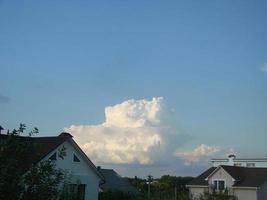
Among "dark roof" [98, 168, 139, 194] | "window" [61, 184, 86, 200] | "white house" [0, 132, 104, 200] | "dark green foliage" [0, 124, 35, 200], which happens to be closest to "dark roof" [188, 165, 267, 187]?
"dark roof" [98, 168, 139, 194]

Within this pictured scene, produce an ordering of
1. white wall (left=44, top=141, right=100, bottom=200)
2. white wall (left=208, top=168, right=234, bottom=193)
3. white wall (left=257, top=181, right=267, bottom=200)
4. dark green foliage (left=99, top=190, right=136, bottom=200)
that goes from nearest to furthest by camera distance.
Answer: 1. white wall (left=44, top=141, right=100, bottom=200)
2. dark green foliage (left=99, top=190, right=136, bottom=200)
3. white wall (left=257, top=181, right=267, bottom=200)
4. white wall (left=208, top=168, right=234, bottom=193)

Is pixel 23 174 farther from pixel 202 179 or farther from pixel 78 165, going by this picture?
pixel 202 179

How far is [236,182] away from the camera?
5725 cm

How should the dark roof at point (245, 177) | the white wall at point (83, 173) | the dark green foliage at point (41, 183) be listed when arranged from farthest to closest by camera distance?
the dark roof at point (245, 177) → the white wall at point (83, 173) → the dark green foliage at point (41, 183)

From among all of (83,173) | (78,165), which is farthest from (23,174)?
(83,173)

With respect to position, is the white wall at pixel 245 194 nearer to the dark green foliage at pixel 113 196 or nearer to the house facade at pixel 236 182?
the house facade at pixel 236 182

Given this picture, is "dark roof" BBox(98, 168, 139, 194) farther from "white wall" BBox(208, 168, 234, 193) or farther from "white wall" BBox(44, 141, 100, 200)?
"white wall" BBox(44, 141, 100, 200)

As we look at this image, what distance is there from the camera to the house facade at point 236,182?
55.0 metres

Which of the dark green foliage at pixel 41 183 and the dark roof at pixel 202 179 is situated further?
the dark roof at pixel 202 179

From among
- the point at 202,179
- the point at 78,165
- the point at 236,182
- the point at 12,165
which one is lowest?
the point at 12,165

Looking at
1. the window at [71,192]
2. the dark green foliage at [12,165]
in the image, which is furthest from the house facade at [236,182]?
the dark green foliage at [12,165]

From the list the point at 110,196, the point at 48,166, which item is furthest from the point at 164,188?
the point at 48,166

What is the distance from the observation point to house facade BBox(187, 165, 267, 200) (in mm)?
55031

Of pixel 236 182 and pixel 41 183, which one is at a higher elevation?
pixel 236 182
